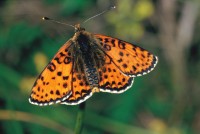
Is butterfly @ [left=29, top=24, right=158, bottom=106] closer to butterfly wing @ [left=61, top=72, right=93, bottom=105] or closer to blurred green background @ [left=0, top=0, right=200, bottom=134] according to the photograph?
butterfly wing @ [left=61, top=72, right=93, bottom=105]

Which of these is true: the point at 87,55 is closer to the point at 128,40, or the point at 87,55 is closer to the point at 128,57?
the point at 128,57

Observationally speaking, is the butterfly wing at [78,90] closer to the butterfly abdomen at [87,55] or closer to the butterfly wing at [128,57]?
the butterfly abdomen at [87,55]

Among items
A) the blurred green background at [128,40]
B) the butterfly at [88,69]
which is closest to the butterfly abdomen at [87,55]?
the butterfly at [88,69]

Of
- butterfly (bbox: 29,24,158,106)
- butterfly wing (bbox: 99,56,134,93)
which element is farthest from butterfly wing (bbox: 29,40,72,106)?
butterfly wing (bbox: 99,56,134,93)

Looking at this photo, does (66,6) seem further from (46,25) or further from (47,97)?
(47,97)

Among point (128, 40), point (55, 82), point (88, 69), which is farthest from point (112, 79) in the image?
point (128, 40)

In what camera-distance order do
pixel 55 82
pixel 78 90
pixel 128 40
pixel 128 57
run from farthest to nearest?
pixel 128 40
pixel 128 57
pixel 55 82
pixel 78 90

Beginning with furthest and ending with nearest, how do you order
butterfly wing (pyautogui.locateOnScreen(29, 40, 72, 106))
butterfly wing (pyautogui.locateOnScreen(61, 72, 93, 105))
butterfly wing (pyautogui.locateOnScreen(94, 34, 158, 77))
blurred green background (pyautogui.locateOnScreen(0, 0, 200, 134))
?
blurred green background (pyautogui.locateOnScreen(0, 0, 200, 134)) → butterfly wing (pyautogui.locateOnScreen(94, 34, 158, 77)) → butterfly wing (pyautogui.locateOnScreen(29, 40, 72, 106)) → butterfly wing (pyautogui.locateOnScreen(61, 72, 93, 105))
